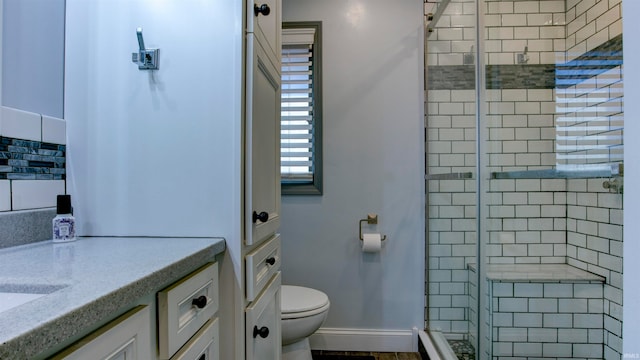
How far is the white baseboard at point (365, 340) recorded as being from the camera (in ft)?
6.82

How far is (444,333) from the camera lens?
75.1 inches

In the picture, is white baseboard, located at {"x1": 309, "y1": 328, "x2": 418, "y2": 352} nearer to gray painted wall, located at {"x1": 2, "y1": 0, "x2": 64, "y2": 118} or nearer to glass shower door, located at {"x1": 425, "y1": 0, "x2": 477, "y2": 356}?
glass shower door, located at {"x1": 425, "y1": 0, "x2": 477, "y2": 356}

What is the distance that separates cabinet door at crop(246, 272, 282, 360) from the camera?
98 cm

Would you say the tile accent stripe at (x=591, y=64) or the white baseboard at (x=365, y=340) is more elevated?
the tile accent stripe at (x=591, y=64)

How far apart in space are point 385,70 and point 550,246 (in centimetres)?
137

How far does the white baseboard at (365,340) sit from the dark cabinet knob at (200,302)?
1.54 m

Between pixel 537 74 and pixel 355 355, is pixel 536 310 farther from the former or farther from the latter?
pixel 537 74

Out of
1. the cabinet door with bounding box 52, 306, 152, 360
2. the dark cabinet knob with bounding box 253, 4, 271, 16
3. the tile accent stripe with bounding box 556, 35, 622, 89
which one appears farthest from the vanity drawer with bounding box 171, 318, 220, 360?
the tile accent stripe with bounding box 556, 35, 622, 89

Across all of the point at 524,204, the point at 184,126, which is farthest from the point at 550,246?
the point at 184,126

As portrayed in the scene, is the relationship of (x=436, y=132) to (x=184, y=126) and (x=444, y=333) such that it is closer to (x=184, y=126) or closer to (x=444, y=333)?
(x=444, y=333)

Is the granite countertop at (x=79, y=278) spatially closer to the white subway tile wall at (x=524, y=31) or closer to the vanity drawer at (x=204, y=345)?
the vanity drawer at (x=204, y=345)

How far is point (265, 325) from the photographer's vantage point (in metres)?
1.16

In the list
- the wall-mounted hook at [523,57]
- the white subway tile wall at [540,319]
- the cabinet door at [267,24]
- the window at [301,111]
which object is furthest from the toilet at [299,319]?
the wall-mounted hook at [523,57]

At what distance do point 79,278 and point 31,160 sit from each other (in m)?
0.55
